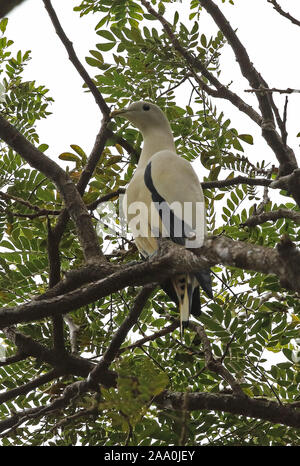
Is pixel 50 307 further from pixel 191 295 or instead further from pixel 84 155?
pixel 84 155

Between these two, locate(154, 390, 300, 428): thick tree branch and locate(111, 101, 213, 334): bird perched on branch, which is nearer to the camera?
locate(154, 390, 300, 428): thick tree branch

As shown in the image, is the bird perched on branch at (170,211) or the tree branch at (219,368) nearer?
the tree branch at (219,368)

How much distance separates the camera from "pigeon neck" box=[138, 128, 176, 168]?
381cm

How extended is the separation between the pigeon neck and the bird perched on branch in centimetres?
9

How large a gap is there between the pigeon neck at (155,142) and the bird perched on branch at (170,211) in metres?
0.09

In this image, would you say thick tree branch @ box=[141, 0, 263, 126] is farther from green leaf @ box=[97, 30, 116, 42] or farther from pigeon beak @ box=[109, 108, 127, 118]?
pigeon beak @ box=[109, 108, 127, 118]

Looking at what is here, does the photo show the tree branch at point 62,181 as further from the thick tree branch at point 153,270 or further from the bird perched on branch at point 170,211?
the thick tree branch at point 153,270

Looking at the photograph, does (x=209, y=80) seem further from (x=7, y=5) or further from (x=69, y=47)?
(x=7, y=5)

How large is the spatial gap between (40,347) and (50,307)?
75cm

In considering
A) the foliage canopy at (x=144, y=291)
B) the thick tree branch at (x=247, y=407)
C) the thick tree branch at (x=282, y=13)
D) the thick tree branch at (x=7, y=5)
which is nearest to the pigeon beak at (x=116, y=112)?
the foliage canopy at (x=144, y=291)

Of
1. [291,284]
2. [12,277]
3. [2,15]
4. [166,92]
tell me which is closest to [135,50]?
[166,92]

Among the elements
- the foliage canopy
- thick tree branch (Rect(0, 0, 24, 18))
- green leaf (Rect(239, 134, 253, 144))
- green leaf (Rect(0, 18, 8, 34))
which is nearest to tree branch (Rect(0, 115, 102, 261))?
the foliage canopy

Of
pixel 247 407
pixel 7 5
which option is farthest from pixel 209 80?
pixel 7 5

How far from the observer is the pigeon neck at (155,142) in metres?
3.81
